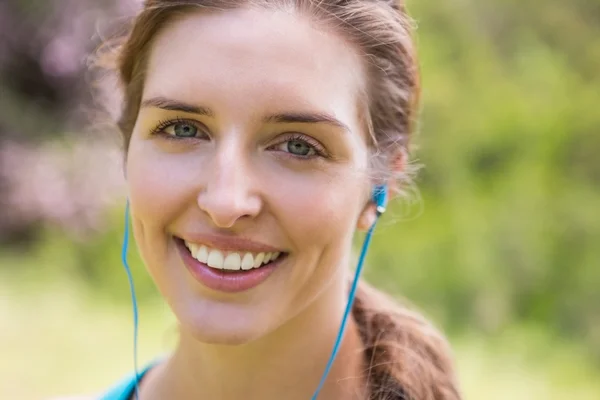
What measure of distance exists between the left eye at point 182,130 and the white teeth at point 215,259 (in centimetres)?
21

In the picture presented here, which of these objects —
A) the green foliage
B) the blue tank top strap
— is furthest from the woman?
the green foliage

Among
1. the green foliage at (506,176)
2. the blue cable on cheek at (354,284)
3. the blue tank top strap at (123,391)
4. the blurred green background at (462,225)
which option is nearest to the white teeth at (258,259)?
the blue cable on cheek at (354,284)

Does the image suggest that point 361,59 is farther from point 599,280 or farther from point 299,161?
point 599,280

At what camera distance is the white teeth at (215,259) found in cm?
136

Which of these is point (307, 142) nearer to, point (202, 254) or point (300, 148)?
point (300, 148)

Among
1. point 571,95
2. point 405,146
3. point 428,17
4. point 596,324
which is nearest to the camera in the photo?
point 405,146

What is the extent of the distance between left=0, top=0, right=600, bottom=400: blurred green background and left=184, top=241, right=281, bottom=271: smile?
84.9 inches

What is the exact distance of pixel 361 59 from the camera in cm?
144

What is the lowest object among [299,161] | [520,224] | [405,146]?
[299,161]

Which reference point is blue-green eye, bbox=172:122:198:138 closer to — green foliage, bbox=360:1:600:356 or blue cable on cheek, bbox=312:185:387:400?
blue cable on cheek, bbox=312:185:387:400

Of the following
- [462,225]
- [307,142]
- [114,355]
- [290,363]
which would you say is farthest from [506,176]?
[307,142]

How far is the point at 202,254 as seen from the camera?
137cm

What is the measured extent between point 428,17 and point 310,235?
11.3ft

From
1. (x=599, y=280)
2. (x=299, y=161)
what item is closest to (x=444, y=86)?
(x=599, y=280)
